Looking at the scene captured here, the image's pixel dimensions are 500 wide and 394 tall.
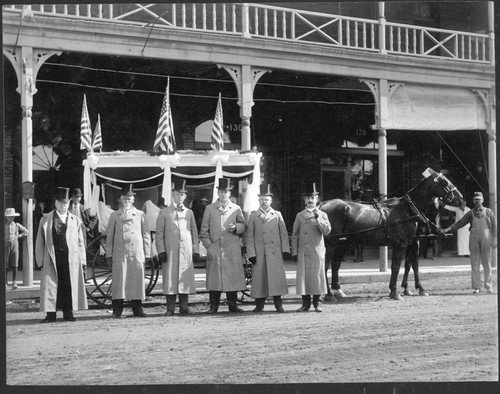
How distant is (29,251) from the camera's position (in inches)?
492

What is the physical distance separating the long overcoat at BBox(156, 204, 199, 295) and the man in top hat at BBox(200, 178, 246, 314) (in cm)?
27

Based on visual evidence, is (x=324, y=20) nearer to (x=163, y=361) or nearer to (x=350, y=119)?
(x=350, y=119)

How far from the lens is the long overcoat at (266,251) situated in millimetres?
11625

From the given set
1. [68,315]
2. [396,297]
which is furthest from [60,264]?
[396,297]

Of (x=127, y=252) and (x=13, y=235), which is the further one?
(x=13, y=235)

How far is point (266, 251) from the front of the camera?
11734 millimetres

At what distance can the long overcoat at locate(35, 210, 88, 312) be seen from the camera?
1067cm

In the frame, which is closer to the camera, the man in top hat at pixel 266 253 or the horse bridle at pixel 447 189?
the man in top hat at pixel 266 253

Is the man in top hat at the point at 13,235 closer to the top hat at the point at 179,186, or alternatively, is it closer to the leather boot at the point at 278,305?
the top hat at the point at 179,186

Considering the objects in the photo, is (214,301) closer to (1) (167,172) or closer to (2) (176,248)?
(2) (176,248)

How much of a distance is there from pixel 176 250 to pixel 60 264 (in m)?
1.77

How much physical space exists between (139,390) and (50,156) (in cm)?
1032

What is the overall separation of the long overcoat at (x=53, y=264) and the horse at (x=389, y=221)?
4.48 m

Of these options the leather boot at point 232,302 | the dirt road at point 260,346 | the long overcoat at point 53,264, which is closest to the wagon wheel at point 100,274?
the dirt road at point 260,346
